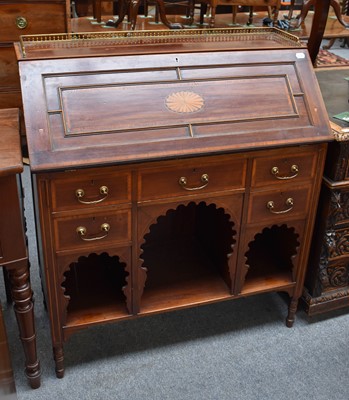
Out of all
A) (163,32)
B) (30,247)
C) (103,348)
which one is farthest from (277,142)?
(30,247)

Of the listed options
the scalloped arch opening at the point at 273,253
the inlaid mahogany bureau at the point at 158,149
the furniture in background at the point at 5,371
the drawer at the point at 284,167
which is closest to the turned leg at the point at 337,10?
the inlaid mahogany bureau at the point at 158,149

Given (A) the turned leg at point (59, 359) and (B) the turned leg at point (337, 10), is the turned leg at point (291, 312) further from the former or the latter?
(B) the turned leg at point (337, 10)

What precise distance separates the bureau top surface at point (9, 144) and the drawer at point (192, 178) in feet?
1.14

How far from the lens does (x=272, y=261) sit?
2055 mm

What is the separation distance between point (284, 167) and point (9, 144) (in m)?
Answer: 0.83

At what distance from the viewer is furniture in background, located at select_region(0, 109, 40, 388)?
4.50 feet

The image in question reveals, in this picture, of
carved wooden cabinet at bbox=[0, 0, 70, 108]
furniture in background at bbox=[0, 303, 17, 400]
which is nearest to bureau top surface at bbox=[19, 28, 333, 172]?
furniture in background at bbox=[0, 303, 17, 400]

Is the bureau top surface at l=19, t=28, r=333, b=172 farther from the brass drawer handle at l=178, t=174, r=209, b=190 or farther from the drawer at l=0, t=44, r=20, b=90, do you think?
the drawer at l=0, t=44, r=20, b=90

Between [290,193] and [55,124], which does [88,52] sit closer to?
[55,124]

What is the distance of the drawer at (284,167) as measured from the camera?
164 cm

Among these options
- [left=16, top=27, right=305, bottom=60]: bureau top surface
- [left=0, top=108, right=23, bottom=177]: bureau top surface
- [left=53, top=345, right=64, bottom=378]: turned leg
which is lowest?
[left=53, top=345, right=64, bottom=378]: turned leg

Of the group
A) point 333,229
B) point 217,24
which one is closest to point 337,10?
point 217,24

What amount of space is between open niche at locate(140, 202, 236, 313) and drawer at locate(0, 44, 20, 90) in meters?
1.39

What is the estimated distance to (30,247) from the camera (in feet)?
8.00
